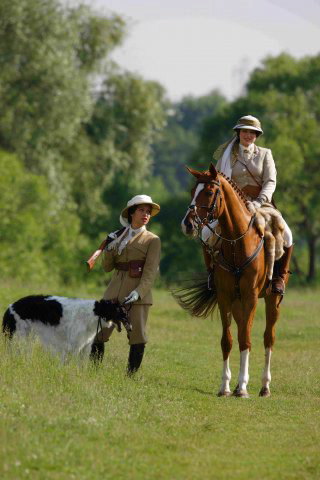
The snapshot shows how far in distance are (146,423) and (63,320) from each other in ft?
9.01

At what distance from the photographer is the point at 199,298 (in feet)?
46.5

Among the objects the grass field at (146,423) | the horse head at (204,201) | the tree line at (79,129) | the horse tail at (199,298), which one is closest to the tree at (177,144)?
the tree line at (79,129)

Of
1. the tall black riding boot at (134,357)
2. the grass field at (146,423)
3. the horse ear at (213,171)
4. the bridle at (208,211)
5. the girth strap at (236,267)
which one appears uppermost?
the horse ear at (213,171)

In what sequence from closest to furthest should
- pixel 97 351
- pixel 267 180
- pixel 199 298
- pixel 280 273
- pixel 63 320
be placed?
pixel 63 320
pixel 97 351
pixel 267 180
pixel 280 273
pixel 199 298

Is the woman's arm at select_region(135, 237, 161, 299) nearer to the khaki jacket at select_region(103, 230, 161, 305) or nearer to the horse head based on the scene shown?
the khaki jacket at select_region(103, 230, 161, 305)

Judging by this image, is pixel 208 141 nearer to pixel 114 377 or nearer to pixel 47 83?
pixel 47 83

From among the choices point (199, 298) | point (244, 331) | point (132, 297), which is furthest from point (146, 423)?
point (199, 298)

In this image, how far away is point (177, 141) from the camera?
127125 millimetres

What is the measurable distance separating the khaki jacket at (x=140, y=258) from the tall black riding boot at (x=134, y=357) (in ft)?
1.84

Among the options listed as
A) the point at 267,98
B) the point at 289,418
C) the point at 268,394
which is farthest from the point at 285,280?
the point at 267,98

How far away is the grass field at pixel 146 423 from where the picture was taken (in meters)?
8.03

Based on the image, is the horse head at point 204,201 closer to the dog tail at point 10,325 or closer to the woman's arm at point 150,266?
the woman's arm at point 150,266

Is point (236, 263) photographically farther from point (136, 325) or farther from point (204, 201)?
point (136, 325)

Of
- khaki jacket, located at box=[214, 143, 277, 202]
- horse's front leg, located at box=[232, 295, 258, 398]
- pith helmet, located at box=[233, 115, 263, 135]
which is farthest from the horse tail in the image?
pith helmet, located at box=[233, 115, 263, 135]
